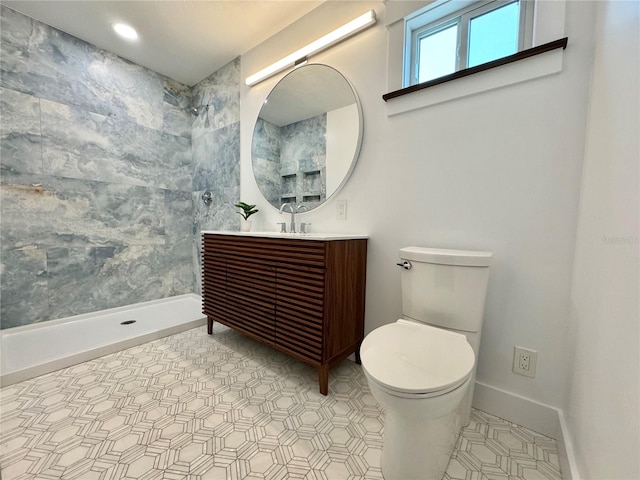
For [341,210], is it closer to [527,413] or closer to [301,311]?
[301,311]

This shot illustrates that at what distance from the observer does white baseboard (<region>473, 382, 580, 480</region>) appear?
941mm

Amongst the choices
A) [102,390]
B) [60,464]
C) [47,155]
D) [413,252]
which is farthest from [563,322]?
[47,155]

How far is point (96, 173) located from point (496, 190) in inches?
116

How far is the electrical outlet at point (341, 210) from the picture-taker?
1.66 metres

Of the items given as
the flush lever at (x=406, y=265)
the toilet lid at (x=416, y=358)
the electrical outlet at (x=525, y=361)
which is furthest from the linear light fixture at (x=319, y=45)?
the electrical outlet at (x=525, y=361)

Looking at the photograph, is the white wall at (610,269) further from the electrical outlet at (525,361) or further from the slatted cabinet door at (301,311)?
the slatted cabinet door at (301,311)

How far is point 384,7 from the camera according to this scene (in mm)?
1441

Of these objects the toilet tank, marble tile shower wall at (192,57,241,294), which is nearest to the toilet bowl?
the toilet tank

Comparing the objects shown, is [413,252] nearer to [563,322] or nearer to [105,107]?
[563,322]

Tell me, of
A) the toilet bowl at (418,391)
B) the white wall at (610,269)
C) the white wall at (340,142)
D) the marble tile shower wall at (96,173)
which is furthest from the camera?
the marble tile shower wall at (96,173)

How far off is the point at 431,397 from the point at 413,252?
59cm

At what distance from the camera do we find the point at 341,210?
1671 millimetres

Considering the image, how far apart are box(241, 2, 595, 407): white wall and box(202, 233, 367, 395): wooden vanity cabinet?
7.7 inches

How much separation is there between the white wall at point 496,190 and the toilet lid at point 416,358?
0.41m
